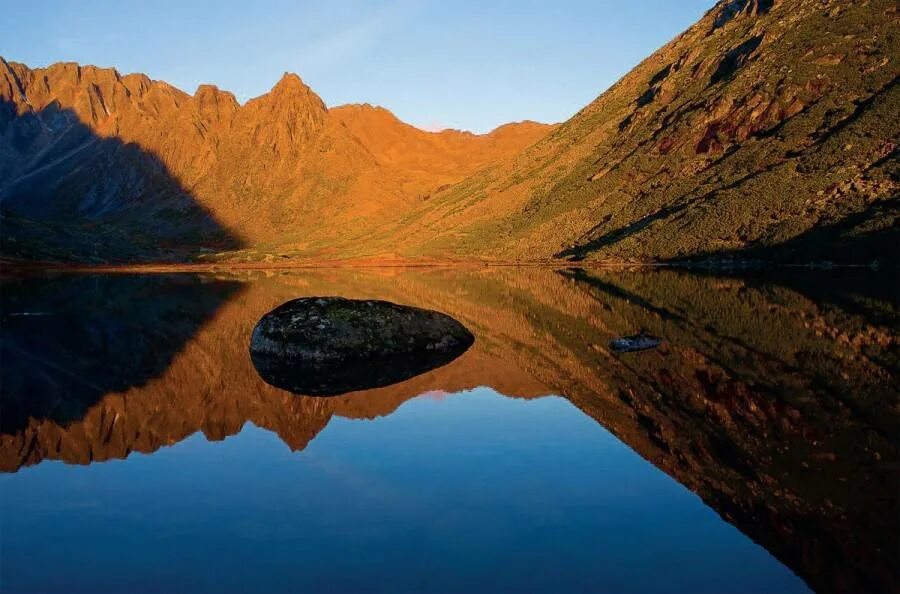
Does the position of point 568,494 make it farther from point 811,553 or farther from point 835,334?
point 835,334

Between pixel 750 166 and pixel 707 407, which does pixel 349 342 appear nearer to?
pixel 707 407

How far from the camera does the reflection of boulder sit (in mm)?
18703

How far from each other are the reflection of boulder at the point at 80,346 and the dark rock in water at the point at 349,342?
14.3ft

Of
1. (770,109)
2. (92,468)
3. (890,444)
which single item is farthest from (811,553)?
(770,109)

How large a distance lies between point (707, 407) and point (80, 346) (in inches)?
1051

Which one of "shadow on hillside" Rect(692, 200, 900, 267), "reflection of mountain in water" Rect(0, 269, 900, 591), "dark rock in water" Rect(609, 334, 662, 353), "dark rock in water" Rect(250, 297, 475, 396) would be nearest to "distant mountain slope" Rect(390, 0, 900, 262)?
"shadow on hillside" Rect(692, 200, 900, 267)

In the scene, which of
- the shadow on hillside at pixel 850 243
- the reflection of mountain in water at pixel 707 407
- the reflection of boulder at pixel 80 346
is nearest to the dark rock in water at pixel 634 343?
the reflection of mountain in water at pixel 707 407

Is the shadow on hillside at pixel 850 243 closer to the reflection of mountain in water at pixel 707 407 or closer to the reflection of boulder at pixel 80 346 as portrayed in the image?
the reflection of mountain in water at pixel 707 407

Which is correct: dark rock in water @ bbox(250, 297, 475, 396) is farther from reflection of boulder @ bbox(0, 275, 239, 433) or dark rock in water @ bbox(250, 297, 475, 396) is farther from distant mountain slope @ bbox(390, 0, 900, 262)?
distant mountain slope @ bbox(390, 0, 900, 262)

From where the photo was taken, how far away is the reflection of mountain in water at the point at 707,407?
9.51m

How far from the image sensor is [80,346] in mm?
28172

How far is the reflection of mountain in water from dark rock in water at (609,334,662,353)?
0.62m

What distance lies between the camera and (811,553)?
8328 millimetres

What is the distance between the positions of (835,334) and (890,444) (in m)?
15.7
